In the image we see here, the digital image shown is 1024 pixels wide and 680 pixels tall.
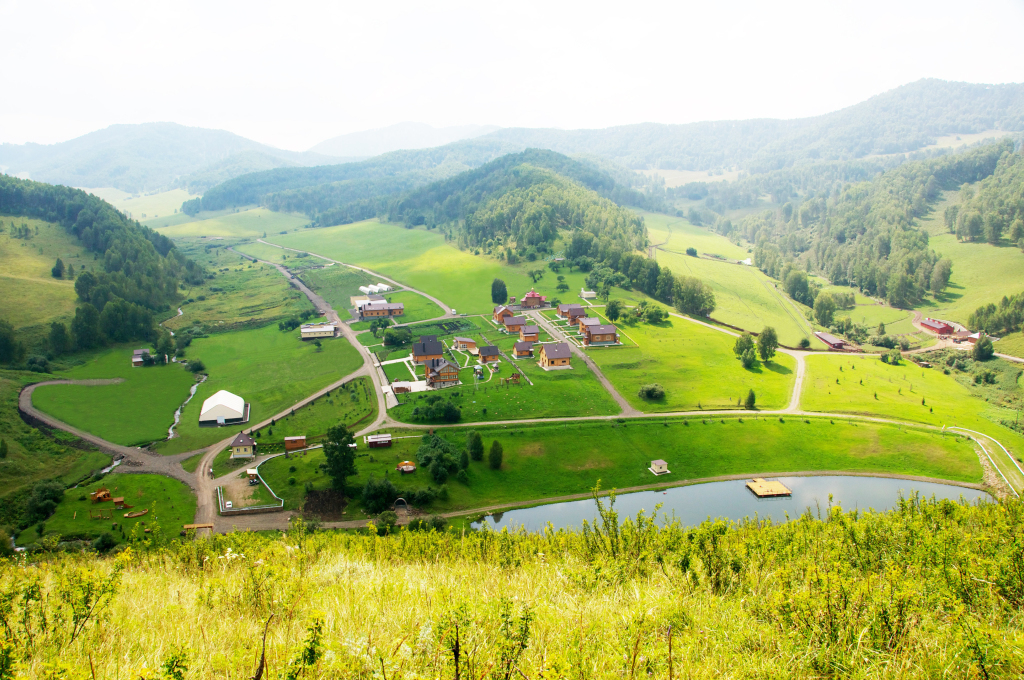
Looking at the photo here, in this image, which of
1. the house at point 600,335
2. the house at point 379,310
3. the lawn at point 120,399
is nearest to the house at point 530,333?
the house at point 600,335

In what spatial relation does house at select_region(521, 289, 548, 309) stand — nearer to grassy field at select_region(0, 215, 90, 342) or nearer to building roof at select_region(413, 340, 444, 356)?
building roof at select_region(413, 340, 444, 356)

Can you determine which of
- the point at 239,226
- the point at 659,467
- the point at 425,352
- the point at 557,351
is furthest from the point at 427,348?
the point at 239,226

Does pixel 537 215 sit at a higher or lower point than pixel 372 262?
higher

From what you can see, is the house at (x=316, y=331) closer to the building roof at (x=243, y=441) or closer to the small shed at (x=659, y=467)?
the building roof at (x=243, y=441)

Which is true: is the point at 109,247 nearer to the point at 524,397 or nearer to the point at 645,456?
the point at 524,397

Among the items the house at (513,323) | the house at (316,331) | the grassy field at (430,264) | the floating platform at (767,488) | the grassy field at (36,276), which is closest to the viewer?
the floating platform at (767,488)

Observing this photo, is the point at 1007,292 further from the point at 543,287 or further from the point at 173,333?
the point at 173,333

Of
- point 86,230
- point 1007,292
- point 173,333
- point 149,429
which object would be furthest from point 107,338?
point 1007,292

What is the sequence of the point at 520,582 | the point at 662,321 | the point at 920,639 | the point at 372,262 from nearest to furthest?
the point at 920,639 → the point at 520,582 → the point at 662,321 → the point at 372,262
